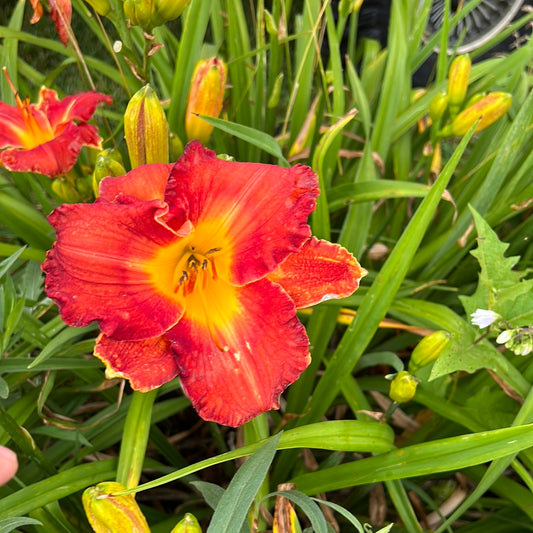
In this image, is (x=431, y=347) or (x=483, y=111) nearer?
(x=431, y=347)

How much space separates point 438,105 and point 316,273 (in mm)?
439

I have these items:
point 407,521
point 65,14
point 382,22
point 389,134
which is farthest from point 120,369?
point 382,22

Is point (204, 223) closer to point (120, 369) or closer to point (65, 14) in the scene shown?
point (120, 369)

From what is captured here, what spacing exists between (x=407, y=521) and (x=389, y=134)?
637mm

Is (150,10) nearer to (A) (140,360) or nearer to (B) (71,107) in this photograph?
(B) (71,107)

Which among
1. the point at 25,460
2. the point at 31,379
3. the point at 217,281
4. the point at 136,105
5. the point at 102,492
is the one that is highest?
the point at 136,105

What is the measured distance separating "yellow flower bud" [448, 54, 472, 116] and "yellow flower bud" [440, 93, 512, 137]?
2 cm

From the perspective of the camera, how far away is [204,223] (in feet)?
2.09

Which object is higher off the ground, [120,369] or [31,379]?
[120,369]

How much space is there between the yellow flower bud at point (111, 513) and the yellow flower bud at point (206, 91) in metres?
0.48

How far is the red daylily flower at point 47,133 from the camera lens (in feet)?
2.53

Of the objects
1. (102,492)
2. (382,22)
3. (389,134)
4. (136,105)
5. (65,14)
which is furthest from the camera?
(382,22)

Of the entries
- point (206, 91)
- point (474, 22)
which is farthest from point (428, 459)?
point (474, 22)

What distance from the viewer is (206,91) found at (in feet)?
2.64
